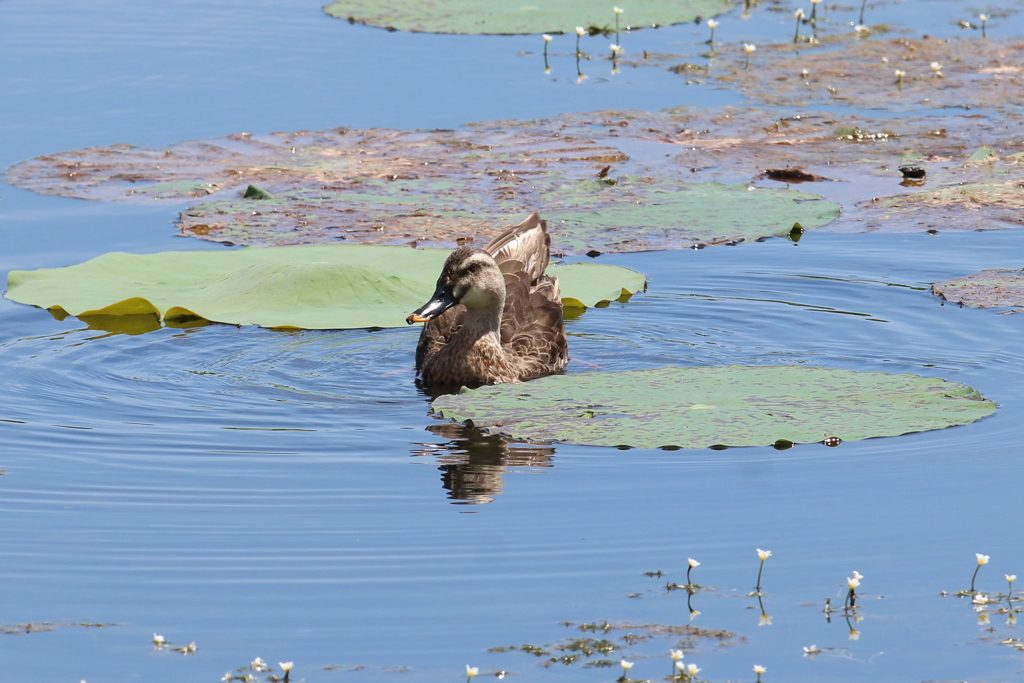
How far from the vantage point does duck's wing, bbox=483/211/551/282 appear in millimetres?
8898

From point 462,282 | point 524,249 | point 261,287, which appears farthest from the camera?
point 524,249

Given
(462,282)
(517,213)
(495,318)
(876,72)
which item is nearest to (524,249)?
(495,318)

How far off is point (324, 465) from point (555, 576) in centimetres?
170

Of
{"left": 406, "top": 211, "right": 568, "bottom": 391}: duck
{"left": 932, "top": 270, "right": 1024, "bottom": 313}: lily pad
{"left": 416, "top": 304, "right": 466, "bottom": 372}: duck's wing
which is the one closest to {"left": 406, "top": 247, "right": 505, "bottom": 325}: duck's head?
{"left": 406, "top": 211, "right": 568, "bottom": 391}: duck

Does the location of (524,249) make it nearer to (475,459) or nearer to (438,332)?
(438,332)

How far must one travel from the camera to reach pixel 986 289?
8.83 meters

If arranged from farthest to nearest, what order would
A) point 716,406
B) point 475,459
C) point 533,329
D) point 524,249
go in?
point 524,249, point 533,329, point 716,406, point 475,459

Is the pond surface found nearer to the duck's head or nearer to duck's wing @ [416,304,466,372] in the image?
duck's wing @ [416,304,466,372]

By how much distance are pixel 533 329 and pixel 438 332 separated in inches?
22.6

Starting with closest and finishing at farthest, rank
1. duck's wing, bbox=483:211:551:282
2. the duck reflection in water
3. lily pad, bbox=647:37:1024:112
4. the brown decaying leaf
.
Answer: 1. the duck reflection in water
2. duck's wing, bbox=483:211:551:282
3. the brown decaying leaf
4. lily pad, bbox=647:37:1024:112

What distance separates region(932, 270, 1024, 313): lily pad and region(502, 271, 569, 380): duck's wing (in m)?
2.46

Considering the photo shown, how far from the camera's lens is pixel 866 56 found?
52.4ft

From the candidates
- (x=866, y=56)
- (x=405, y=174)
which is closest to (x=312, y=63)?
(x=405, y=174)

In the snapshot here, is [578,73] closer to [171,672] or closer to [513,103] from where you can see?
[513,103]
